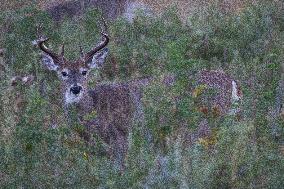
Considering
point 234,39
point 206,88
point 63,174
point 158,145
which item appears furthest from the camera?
point 234,39

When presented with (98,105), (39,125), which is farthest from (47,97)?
(39,125)

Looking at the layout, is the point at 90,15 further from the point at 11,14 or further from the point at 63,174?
the point at 63,174

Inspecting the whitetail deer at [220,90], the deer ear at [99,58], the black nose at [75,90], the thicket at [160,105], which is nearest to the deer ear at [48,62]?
the thicket at [160,105]

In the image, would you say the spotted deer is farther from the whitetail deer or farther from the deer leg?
the whitetail deer

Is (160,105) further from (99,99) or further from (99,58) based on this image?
(99,58)

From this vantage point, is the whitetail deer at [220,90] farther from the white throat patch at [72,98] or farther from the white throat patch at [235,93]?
the white throat patch at [72,98]

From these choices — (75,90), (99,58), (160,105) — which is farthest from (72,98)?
(160,105)

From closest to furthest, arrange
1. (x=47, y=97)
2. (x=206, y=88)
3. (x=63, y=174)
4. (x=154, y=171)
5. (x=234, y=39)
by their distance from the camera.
Result: (x=154, y=171) < (x=63, y=174) < (x=206, y=88) < (x=47, y=97) < (x=234, y=39)
